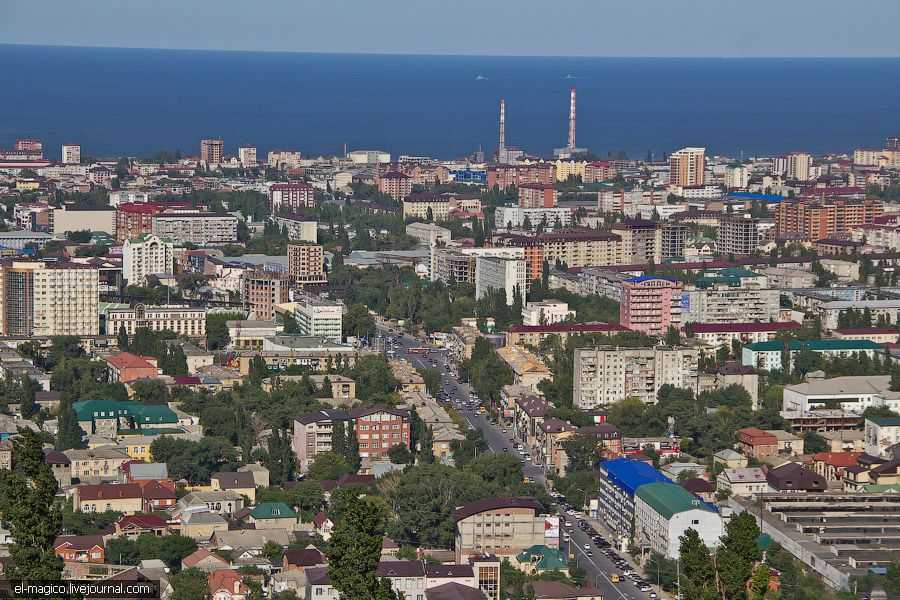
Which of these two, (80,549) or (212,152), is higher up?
(212,152)

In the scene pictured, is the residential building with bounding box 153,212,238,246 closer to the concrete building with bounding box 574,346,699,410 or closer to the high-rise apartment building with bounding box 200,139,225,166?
the concrete building with bounding box 574,346,699,410

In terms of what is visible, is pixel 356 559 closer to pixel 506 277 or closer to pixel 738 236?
pixel 506 277

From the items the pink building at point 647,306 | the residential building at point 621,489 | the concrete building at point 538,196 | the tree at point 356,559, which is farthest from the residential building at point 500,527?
the concrete building at point 538,196

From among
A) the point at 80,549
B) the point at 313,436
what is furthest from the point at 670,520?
the point at 80,549

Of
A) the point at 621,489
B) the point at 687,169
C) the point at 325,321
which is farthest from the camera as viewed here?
the point at 687,169

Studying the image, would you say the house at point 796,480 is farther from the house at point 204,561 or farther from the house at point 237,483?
the house at point 204,561

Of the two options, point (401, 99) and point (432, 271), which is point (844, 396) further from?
point (401, 99)

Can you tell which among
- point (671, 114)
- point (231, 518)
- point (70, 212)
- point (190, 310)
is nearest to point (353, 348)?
point (190, 310)

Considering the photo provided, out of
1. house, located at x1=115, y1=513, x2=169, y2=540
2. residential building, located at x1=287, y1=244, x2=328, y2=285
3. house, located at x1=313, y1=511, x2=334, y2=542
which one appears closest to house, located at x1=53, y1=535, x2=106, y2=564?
house, located at x1=115, y1=513, x2=169, y2=540
